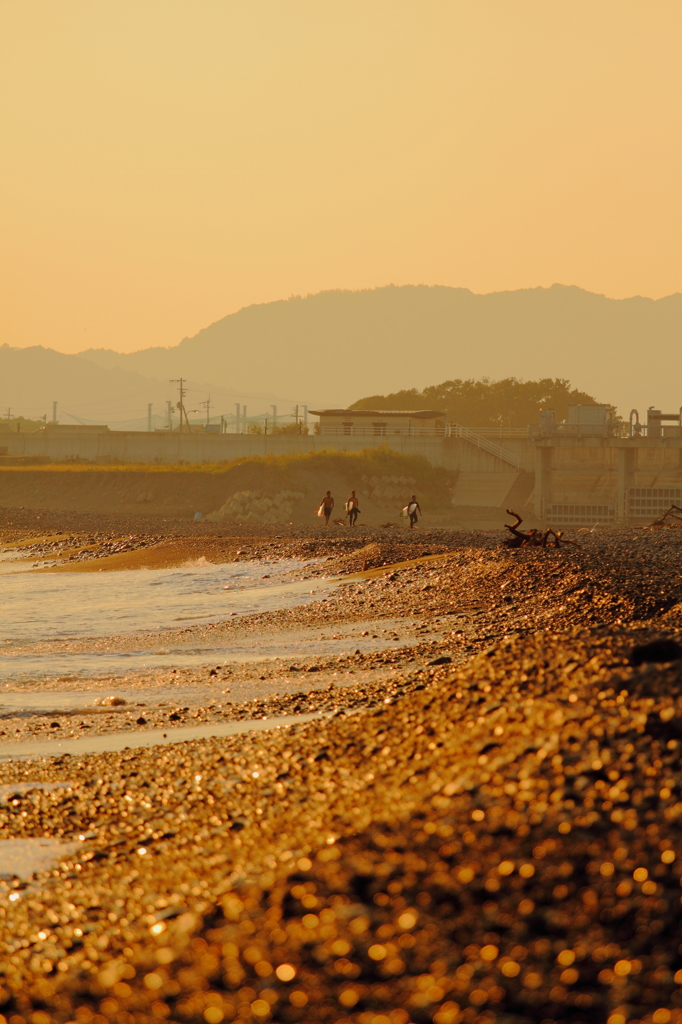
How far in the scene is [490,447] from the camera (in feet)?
223

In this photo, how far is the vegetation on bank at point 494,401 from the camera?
10281 cm

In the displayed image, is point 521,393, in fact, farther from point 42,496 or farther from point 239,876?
point 239,876

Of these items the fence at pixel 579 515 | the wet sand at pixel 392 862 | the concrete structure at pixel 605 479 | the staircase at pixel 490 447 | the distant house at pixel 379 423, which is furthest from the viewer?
the distant house at pixel 379 423

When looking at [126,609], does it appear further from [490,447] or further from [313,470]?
[490,447]

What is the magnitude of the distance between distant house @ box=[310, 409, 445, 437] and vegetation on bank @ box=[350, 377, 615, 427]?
2320cm

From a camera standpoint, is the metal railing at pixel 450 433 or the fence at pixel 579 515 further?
the metal railing at pixel 450 433

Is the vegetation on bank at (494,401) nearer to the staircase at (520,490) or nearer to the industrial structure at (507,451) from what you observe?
the industrial structure at (507,451)

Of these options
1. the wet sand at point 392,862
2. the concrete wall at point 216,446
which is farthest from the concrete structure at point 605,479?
the wet sand at point 392,862

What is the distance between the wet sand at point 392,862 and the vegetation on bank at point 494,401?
95154 mm

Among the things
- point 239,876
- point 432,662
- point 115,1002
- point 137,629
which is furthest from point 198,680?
point 115,1002

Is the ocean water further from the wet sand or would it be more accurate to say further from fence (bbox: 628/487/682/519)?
fence (bbox: 628/487/682/519)

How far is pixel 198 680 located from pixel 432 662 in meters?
2.67

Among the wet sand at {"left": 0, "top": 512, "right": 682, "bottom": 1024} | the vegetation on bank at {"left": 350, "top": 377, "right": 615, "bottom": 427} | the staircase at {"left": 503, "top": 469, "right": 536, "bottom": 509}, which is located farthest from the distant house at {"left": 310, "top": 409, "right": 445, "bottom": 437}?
the wet sand at {"left": 0, "top": 512, "right": 682, "bottom": 1024}

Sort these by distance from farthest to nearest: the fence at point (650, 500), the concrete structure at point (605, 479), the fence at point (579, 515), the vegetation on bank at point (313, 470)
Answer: the vegetation on bank at point (313, 470)
the concrete structure at point (605, 479)
the fence at point (579, 515)
the fence at point (650, 500)
